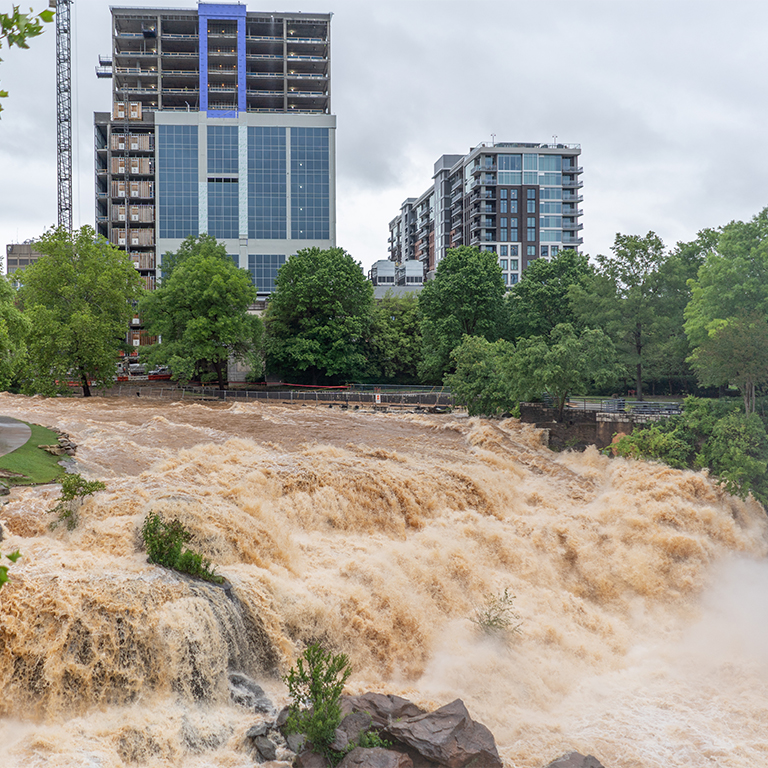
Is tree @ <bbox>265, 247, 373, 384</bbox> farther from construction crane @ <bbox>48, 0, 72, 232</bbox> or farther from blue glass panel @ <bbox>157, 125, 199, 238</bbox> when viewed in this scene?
construction crane @ <bbox>48, 0, 72, 232</bbox>

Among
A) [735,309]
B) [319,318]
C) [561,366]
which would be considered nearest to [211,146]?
[319,318]

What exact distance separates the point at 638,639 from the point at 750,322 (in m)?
17.8

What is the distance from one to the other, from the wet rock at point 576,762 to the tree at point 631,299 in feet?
113

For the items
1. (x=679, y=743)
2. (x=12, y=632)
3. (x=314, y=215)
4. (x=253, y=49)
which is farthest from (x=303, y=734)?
(x=253, y=49)

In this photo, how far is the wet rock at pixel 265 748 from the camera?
32.1 ft

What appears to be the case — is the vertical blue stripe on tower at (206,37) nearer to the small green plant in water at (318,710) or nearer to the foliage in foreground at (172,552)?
the foliage in foreground at (172,552)

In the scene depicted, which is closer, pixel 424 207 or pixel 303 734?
pixel 303 734

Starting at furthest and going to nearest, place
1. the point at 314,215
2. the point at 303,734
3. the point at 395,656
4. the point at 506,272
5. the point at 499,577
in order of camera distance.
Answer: the point at 506,272 → the point at 314,215 → the point at 499,577 → the point at 395,656 → the point at 303,734

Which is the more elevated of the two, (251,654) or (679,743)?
(251,654)

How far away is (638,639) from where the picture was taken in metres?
15.7

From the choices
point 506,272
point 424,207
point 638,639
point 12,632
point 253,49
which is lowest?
point 638,639

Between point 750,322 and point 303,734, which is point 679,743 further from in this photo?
point 750,322

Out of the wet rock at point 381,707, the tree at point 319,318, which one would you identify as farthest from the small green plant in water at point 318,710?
the tree at point 319,318

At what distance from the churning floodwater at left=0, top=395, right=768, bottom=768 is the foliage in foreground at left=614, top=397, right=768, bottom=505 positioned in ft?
4.22
